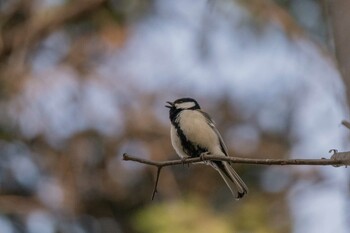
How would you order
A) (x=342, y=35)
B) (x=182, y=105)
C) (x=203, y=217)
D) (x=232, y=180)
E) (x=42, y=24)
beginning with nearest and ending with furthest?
(x=342, y=35) → (x=232, y=180) → (x=182, y=105) → (x=203, y=217) → (x=42, y=24)

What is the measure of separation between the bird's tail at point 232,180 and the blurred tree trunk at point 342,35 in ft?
5.13

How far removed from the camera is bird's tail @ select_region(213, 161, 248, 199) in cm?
259

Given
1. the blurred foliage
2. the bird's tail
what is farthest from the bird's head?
the blurred foliage

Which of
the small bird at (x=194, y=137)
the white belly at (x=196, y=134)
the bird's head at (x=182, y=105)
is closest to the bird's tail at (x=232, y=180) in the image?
the small bird at (x=194, y=137)

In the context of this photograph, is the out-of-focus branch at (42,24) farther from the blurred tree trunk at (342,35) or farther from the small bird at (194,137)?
the blurred tree trunk at (342,35)

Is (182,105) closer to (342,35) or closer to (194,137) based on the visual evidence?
(194,137)

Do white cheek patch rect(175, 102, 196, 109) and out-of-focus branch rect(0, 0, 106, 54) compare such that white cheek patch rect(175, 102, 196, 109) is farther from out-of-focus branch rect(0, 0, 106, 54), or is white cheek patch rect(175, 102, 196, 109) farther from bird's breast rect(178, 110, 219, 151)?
out-of-focus branch rect(0, 0, 106, 54)

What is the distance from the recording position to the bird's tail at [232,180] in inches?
102

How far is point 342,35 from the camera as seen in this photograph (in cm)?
102

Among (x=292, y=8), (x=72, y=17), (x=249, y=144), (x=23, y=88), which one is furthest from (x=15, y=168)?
(x=292, y=8)

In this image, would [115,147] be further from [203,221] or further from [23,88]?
[203,221]

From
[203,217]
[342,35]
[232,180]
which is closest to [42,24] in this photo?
[203,217]

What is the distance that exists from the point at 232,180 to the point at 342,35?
1.72 metres

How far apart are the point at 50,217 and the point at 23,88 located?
1128mm
